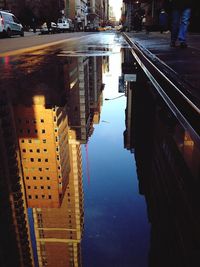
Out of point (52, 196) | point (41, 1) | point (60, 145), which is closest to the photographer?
point (52, 196)

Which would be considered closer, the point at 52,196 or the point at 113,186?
the point at 52,196

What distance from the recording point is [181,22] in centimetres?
1001

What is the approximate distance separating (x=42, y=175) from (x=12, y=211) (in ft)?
1.67

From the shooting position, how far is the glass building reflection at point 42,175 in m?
1.48

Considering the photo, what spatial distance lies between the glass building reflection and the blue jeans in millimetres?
6973

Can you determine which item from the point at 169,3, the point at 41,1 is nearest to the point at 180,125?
the point at 169,3

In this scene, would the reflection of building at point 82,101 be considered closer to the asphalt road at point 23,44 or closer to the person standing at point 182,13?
the person standing at point 182,13

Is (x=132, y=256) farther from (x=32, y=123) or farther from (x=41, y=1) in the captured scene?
(x=41, y=1)

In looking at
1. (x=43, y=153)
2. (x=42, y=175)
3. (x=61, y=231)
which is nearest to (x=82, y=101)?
(x=43, y=153)

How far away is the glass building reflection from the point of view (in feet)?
4.86

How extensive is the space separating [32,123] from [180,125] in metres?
1.38

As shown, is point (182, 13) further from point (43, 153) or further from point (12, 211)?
point (12, 211)

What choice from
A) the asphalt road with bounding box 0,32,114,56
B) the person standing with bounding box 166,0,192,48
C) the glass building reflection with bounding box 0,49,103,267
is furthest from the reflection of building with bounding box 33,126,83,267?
the asphalt road with bounding box 0,32,114,56

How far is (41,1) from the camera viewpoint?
212 ft
